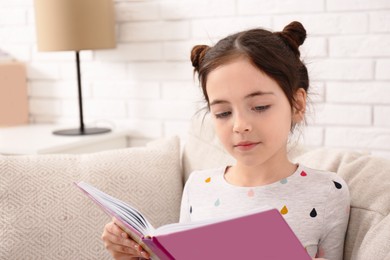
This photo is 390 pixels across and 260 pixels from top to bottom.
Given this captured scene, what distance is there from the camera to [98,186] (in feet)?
5.05

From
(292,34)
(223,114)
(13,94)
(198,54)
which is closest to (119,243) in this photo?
(223,114)

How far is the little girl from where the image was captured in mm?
1193

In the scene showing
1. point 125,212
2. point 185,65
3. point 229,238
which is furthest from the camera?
point 185,65

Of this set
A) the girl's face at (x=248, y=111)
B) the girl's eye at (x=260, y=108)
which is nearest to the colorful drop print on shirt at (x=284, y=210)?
the girl's face at (x=248, y=111)

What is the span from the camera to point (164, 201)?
1579mm

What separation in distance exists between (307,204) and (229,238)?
0.40m

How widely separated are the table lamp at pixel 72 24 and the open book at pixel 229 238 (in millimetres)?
1564

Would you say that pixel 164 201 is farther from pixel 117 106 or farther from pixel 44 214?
pixel 117 106

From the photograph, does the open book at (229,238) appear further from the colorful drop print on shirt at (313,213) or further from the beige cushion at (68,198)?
the beige cushion at (68,198)

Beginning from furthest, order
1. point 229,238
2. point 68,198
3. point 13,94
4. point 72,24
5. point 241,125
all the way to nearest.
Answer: point 13,94 → point 72,24 → point 68,198 → point 241,125 → point 229,238

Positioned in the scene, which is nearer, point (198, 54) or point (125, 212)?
point (125, 212)

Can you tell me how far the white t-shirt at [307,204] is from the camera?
122 cm

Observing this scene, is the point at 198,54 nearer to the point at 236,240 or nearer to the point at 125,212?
the point at 125,212

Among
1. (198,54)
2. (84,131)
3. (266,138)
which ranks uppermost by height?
(198,54)
